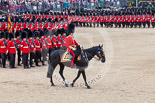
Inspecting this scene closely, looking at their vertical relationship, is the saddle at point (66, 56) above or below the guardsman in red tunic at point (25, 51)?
above

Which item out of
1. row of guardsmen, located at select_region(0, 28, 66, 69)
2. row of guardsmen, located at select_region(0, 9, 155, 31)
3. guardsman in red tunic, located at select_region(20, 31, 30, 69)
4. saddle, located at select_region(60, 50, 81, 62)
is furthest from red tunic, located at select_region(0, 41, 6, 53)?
row of guardsmen, located at select_region(0, 9, 155, 31)

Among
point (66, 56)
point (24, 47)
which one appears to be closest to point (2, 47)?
point (24, 47)

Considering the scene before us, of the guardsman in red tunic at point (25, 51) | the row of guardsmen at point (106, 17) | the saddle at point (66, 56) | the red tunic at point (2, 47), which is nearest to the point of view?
the saddle at point (66, 56)

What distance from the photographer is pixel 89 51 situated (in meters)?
12.2

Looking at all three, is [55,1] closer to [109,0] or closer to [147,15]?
[109,0]

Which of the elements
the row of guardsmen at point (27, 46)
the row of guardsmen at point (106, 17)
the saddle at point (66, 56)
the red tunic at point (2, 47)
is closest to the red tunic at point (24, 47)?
the row of guardsmen at point (27, 46)

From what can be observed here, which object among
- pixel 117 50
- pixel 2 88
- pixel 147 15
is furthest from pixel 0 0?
pixel 2 88

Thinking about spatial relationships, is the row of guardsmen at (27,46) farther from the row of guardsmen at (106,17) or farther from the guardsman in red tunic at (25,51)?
the row of guardsmen at (106,17)

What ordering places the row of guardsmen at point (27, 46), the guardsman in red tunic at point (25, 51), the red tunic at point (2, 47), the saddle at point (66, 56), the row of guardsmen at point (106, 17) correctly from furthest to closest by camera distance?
the row of guardsmen at point (106, 17)
the red tunic at point (2, 47)
the row of guardsmen at point (27, 46)
the guardsman in red tunic at point (25, 51)
the saddle at point (66, 56)

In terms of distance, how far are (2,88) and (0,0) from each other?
25.2 metres

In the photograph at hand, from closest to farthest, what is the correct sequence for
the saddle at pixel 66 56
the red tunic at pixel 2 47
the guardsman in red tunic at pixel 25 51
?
1. the saddle at pixel 66 56
2. the guardsman in red tunic at pixel 25 51
3. the red tunic at pixel 2 47

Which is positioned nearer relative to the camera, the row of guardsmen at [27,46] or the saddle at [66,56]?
the saddle at [66,56]

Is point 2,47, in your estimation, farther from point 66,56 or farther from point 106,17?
point 106,17

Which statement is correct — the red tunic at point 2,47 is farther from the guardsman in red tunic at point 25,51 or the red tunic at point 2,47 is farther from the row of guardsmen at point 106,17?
the row of guardsmen at point 106,17
